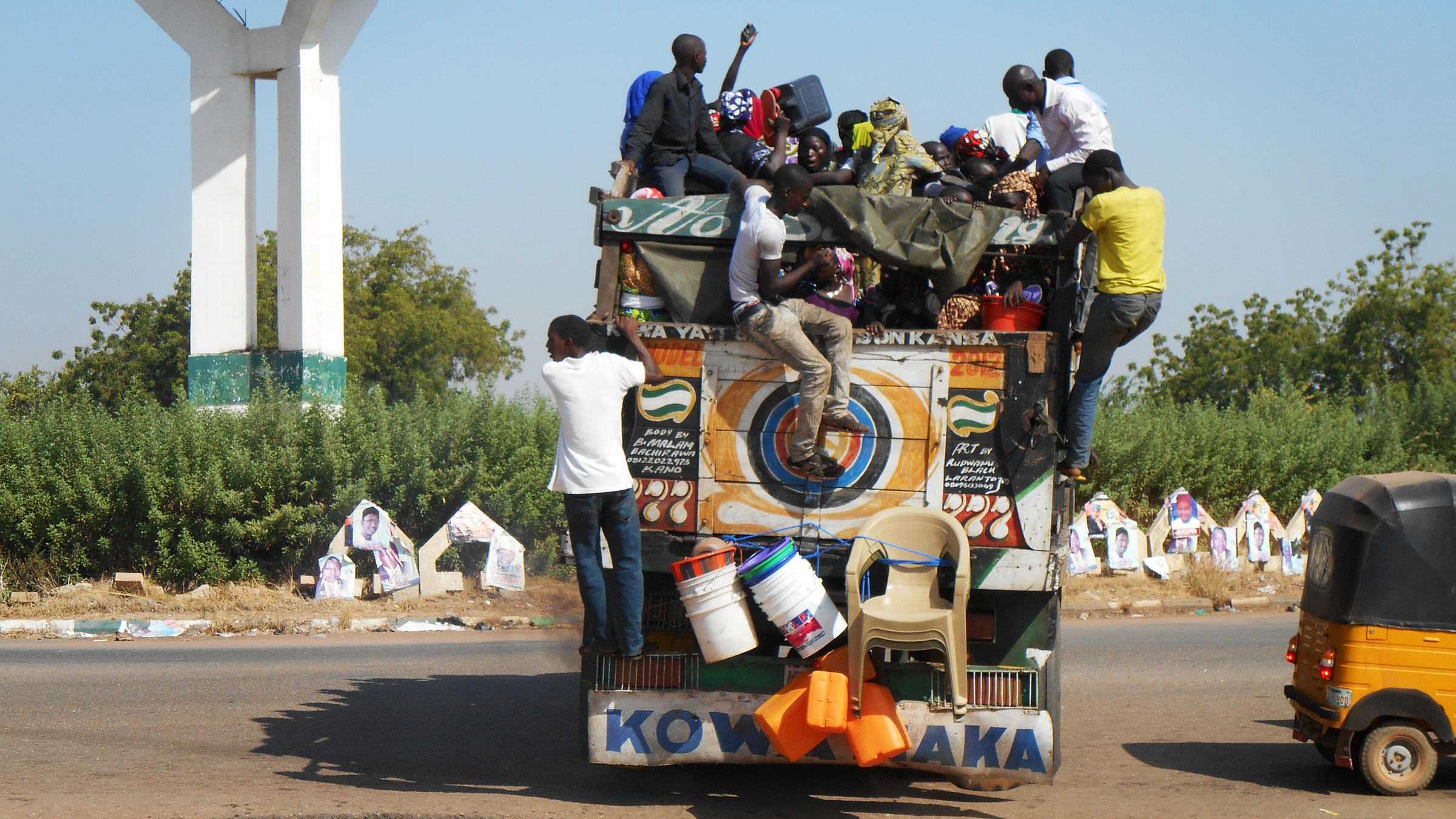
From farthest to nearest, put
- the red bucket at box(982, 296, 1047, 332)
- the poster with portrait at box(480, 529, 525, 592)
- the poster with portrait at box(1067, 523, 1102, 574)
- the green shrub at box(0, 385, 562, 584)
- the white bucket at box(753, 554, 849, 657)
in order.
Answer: the poster with portrait at box(1067, 523, 1102, 574)
the green shrub at box(0, 385, 562, 584)
the poster with portrait at box(480, 529, 525, 592)
the red bucket at box(982, 296, 1047, 332)
the white bucket at box(753, 554, 849, 657)

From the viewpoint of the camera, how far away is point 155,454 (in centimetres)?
1373

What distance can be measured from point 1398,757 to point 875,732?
2.75m

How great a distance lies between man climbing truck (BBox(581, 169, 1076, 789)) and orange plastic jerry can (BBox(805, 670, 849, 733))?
278 mm

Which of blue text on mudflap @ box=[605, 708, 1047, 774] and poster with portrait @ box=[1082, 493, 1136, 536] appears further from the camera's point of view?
poster with portrait @ box=[1082, 493, 1136, 536]

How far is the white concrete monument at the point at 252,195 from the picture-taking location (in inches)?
650

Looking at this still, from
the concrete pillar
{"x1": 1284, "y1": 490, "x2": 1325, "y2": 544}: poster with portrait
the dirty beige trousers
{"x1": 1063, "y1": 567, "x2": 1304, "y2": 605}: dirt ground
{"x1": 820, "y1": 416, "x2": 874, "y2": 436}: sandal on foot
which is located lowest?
{"x1": 1063, "y1": 567, "x2": 1304, "y2": 605}: dirt ground

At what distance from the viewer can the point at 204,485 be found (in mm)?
13500

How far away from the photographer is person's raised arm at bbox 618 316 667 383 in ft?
18.5

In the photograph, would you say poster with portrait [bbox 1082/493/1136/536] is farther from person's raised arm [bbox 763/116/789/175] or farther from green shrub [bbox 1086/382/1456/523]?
person's raised arm [bbox 763/116/789/175]

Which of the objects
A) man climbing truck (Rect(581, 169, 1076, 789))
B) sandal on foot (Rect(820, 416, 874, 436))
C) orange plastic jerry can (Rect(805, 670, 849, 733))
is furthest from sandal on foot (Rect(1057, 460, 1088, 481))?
orange plastic jerry can (Rect(805, 670, 849, 733))

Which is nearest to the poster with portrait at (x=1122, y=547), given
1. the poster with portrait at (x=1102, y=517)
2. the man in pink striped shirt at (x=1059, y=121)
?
the poster with portrait at (x=1102, y=517)

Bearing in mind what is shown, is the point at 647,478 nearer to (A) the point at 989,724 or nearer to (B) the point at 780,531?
(B) the point at 780,531

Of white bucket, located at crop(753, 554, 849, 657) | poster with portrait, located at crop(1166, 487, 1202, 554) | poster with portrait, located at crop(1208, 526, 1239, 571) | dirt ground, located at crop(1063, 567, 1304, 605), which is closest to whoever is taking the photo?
white bucket, located at crop(753, 554, 849, 657)

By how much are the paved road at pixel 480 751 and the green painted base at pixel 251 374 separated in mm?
6616
